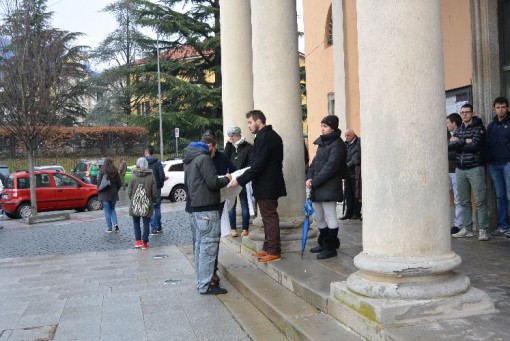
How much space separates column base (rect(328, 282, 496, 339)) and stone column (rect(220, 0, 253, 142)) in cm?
650

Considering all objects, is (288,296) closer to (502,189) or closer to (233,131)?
(502,189)

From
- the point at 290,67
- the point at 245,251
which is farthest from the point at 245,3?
the point at 245,251

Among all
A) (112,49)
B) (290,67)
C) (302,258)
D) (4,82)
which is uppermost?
(112,49)

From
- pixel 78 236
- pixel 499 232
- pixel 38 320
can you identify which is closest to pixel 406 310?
pixel 38 320

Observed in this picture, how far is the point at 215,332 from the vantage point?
18.2ft

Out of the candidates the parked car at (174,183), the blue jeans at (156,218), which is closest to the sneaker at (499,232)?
the blue jeans at (156,218)

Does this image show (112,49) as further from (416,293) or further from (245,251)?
(416,293)

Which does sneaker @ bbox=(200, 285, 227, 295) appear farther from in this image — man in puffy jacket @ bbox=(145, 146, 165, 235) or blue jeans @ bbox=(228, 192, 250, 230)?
man in puffy jacket @ bbox=(145, 146, 165, 235)

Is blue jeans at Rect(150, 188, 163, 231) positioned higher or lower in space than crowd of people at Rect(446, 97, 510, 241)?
lower

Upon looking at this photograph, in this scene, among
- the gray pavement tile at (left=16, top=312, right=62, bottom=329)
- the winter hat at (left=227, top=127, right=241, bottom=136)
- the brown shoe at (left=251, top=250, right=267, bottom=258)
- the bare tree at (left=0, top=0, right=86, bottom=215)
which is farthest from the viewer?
the bare tree at (left=0, top=0, right=86, bottom=215)

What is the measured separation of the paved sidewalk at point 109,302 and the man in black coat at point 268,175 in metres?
1.03

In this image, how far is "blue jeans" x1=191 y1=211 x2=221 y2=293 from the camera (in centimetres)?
686

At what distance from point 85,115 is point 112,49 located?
20.2 feet

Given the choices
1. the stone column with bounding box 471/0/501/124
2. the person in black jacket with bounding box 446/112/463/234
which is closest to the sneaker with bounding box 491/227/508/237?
the person in black jacket with bounding box 446/112/463/234
